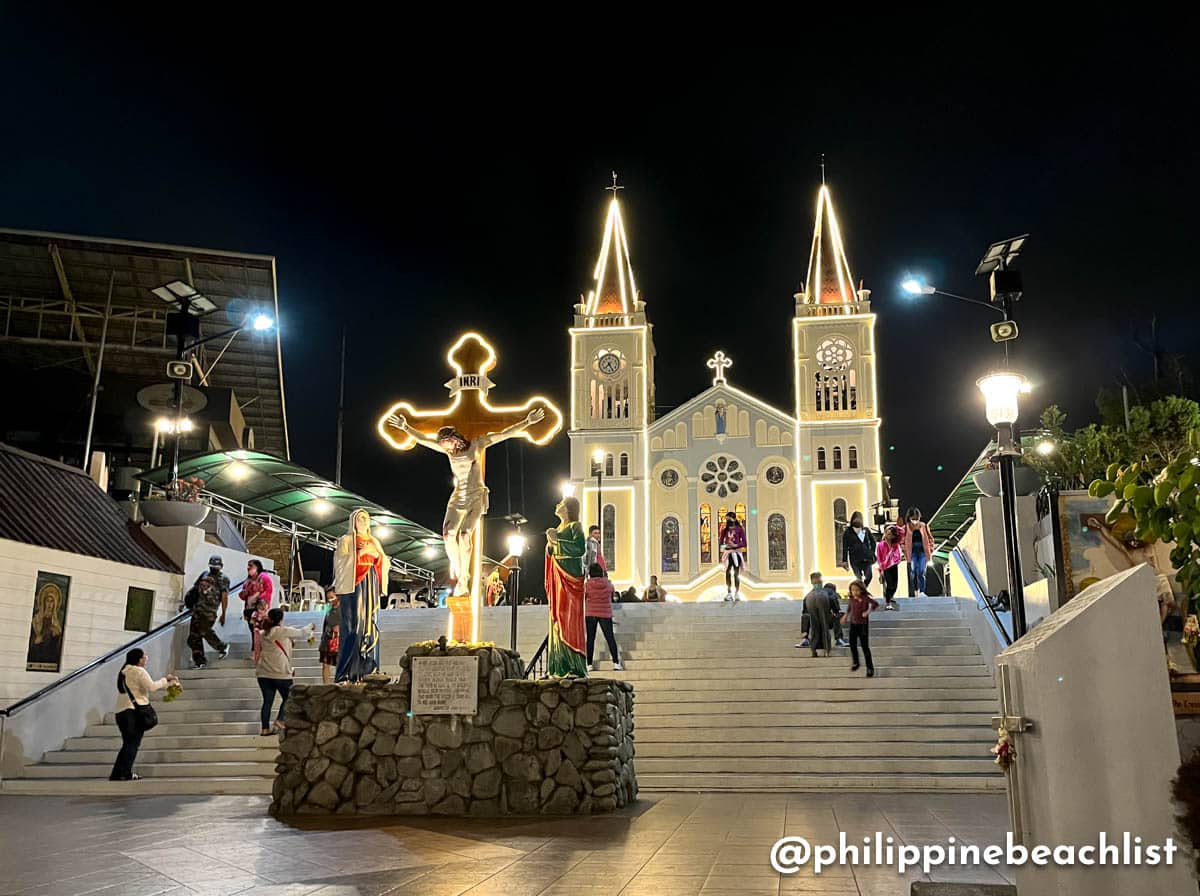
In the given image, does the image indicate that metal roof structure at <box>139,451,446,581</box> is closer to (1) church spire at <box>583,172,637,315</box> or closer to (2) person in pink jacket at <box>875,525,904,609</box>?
(2) person in pink jacket at <box>875,525,904,609</box>

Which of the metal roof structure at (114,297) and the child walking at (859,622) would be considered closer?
the child walking at (859,622)

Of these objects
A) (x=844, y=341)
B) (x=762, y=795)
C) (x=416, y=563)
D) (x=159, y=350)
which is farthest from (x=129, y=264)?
(x=844, y=341)

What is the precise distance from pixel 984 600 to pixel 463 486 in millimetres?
7699

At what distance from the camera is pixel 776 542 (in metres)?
47.7

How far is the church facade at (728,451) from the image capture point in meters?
47.3

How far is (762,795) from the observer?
10.5 metres

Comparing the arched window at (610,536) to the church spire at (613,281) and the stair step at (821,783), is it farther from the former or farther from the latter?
the stair step at (821,783)

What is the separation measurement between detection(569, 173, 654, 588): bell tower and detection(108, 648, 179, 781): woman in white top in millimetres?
36331

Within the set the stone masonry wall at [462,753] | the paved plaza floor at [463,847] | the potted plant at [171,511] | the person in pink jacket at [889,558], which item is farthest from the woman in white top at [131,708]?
the person in pink jacket at [889,558]

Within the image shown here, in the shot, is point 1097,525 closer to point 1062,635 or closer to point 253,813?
point 1062,635

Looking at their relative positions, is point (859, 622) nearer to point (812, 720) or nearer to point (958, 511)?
point (812, 720)

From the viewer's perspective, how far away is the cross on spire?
50.3 metres

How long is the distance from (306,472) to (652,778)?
47.8 feet

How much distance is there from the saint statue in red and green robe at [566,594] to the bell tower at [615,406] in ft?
121
